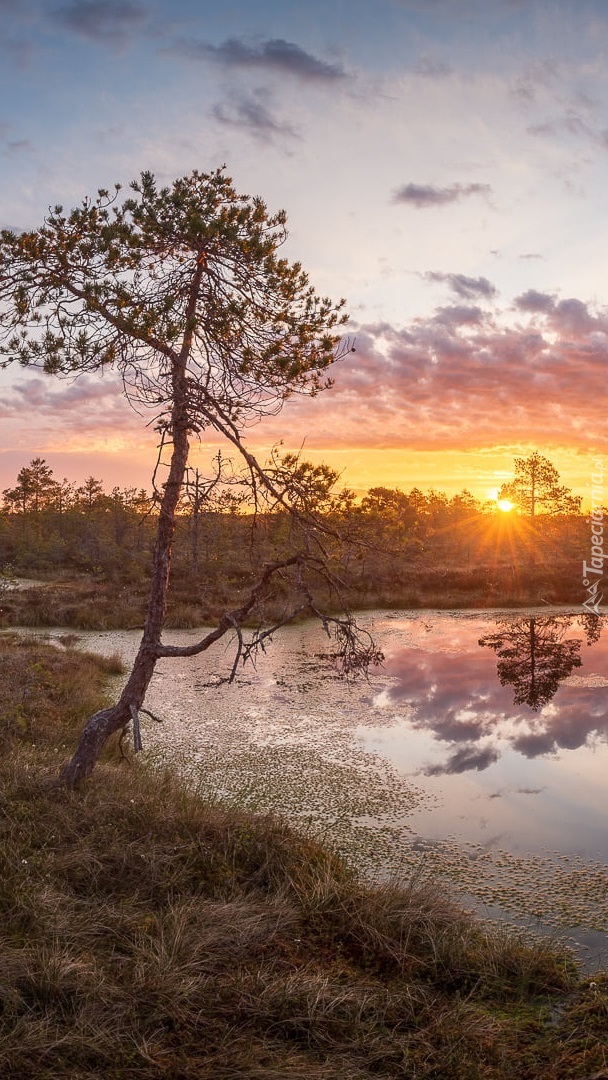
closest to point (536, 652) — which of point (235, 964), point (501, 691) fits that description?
point (501, 691)

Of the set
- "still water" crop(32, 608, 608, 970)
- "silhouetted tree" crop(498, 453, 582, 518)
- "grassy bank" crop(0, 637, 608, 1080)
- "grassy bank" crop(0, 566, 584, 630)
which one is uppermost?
"silhouetted tree" crop(498, 453, 582, 518)

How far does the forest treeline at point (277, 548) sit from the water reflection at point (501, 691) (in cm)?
245

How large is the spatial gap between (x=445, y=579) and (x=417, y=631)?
8.50m

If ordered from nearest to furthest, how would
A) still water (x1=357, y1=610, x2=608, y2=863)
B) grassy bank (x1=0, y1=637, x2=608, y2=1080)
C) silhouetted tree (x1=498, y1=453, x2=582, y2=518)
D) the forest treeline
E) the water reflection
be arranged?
grassy bank (x1=0, y1=637, x2=608, y2=1080)
the forest treeline
still water (x1=357, y1=610, x2=608, y2=863)
the water reflection
silhouetted tree (x1=498, y1=453, x2=582, y2=518)

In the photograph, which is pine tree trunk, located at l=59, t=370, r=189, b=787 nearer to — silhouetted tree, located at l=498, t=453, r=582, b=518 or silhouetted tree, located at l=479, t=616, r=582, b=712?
silhouetted tree, located at l=479, t=616, r=582, b=712

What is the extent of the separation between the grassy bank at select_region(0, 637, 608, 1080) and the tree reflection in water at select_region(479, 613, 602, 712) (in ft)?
27.2

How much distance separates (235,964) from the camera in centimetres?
434

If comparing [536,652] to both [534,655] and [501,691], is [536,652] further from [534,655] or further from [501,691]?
[501,691]

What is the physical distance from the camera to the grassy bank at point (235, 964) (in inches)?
140

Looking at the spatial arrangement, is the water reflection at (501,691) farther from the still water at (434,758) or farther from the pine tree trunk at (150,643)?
the pine tree trunk at (150,643)

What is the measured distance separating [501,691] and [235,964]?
10.5m

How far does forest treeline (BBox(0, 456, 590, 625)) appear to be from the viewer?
610cm

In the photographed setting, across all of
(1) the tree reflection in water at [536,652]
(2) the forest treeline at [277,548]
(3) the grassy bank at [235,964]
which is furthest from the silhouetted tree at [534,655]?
(3) the grassy bank at [235,964]

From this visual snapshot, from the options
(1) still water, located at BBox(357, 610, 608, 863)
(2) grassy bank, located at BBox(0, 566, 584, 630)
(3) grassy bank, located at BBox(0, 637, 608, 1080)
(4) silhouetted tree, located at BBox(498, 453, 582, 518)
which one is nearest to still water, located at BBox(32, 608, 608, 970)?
(1) still water, located at BBox(357, 610, 608, 863)
